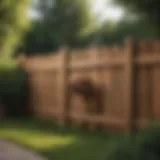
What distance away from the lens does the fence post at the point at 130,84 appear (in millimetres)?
9766

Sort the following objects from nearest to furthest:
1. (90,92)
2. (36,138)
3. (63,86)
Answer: (36,138) → (90,92) → (63,86)

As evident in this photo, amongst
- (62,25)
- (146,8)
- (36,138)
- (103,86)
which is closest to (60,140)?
(36,138)

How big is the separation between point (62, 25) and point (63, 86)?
1355cm

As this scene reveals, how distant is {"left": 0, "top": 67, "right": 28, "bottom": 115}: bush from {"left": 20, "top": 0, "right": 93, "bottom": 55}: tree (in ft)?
31.6

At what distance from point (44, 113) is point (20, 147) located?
19.1ft

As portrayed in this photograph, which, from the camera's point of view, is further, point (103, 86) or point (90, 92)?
point (90, 92)

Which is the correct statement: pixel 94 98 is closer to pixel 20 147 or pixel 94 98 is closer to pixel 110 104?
pixel 110 104

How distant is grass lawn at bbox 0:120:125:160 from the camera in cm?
784

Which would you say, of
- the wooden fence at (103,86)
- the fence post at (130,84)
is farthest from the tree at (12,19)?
the fence post at (130,84)

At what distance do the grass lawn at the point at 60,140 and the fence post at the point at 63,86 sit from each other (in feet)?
1.20

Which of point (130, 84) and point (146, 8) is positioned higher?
point (146, 8)

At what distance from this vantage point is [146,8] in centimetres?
721

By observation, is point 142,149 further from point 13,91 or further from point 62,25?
point 62,25

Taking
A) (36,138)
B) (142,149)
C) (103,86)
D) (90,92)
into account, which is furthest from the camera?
(90,92)
